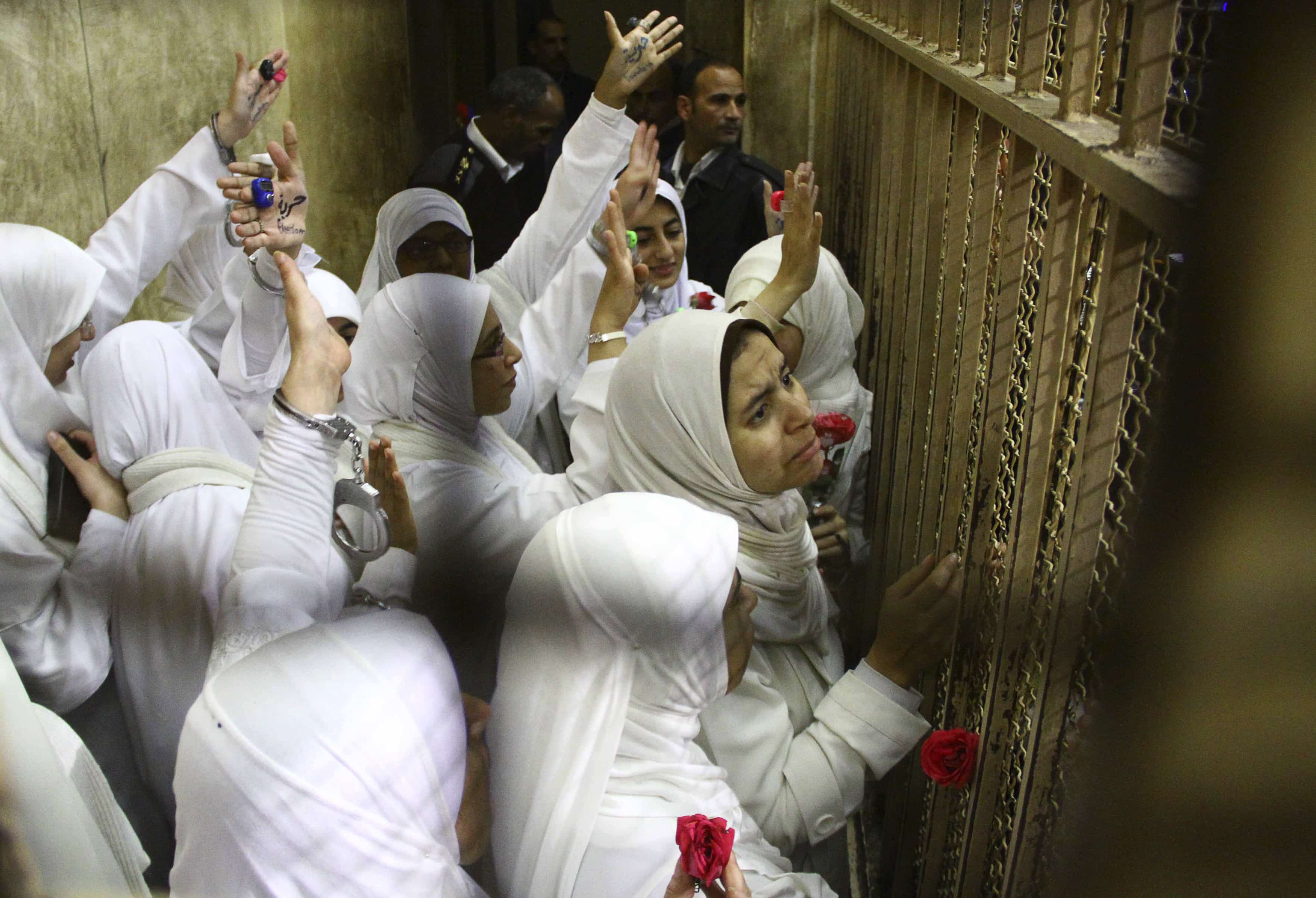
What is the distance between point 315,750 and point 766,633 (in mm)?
593

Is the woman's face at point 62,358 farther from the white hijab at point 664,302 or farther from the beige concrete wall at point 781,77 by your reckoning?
the beige concrete wall at point 781,77

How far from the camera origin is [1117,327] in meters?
0.62

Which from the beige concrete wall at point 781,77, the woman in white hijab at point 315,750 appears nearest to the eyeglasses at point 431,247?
the woman in white hijab at point 315,750

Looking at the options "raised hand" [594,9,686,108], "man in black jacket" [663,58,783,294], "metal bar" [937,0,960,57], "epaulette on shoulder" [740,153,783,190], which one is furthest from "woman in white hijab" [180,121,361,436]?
"epaulette on shoulder" [740,153,783,190]

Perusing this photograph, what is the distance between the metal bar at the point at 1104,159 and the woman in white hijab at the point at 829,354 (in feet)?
2.68

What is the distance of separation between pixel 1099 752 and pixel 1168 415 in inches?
5.4

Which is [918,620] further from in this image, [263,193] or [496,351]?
[263,193]

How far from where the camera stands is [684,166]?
120 inches

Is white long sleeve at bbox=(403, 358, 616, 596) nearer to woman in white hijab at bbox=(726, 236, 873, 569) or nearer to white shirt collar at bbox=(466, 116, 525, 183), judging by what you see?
white shirt collar at bbox=(466, 116, 525, 183)

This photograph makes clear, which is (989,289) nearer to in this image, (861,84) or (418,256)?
(418,256)

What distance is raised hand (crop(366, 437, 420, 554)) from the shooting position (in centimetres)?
82

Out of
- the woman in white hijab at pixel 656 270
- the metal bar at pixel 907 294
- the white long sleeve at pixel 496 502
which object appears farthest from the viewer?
the woman in white hijab at pixel 656 270

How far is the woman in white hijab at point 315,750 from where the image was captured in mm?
668

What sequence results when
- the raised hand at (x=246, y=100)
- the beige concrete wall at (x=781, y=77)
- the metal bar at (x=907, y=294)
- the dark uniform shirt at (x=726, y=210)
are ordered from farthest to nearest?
the beige concrete wall at (x=781, y=77) < the dark uniform shirt at (x=726, y=210) < the metal bar at (x=907, y=294) < the raised hand at (x=246, y=100)
